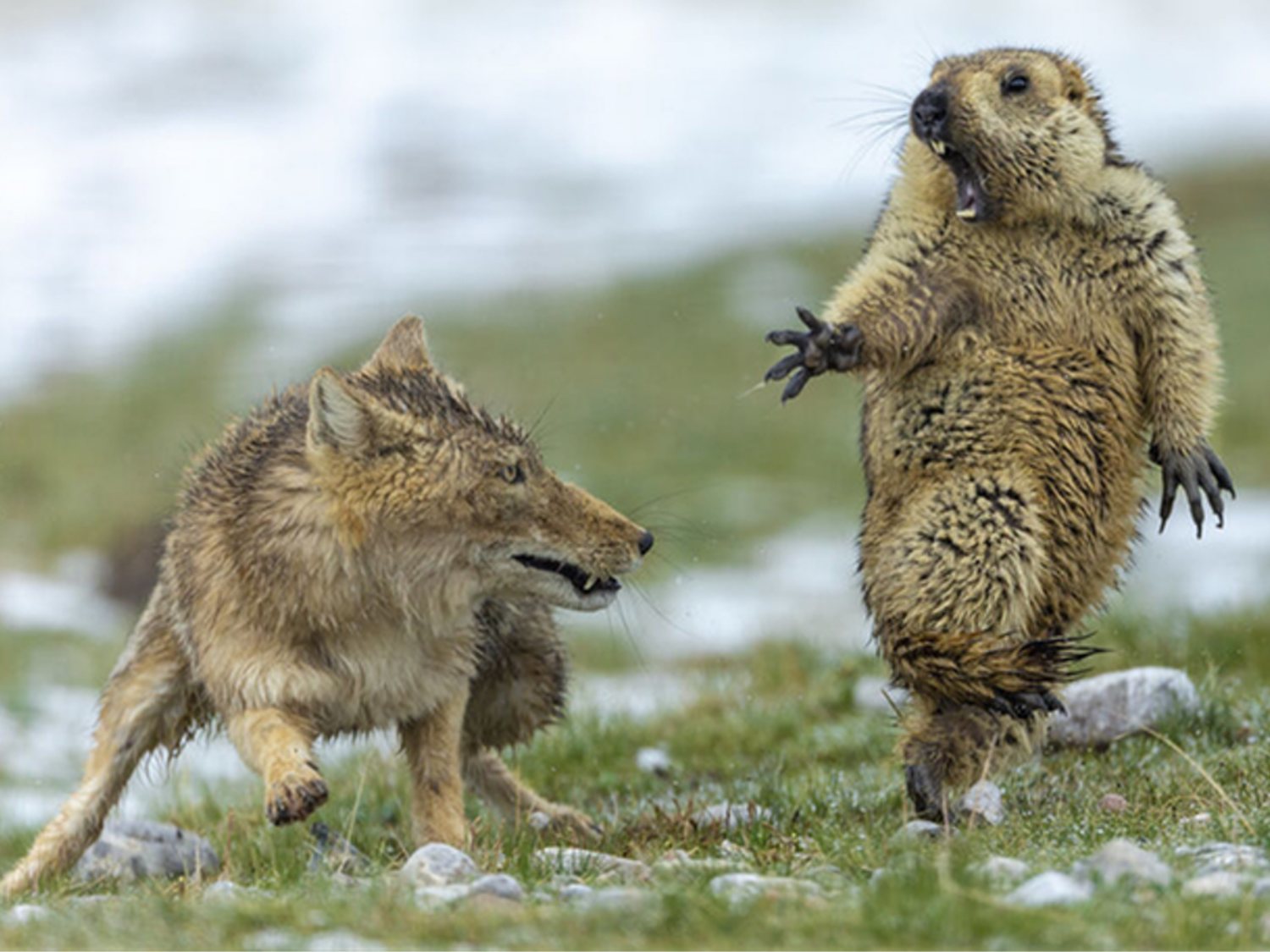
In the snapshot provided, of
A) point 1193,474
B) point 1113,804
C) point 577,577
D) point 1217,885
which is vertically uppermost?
point 1193,474

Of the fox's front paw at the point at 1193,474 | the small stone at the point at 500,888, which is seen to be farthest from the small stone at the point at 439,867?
the fox's front paw at the point at 1193,474

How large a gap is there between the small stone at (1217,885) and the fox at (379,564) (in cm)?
238

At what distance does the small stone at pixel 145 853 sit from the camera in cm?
699

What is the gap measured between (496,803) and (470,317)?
28716 millimetres

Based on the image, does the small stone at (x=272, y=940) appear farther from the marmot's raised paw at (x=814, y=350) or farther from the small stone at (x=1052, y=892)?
the marmot's raised paw at (x=814, y=350)

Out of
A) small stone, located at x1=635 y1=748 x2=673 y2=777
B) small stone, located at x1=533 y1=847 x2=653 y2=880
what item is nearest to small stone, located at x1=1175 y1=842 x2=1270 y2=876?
small stone, located at x1=533 y1=847 x2=653 y2=880

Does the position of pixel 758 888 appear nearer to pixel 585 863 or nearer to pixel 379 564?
pixel 585 863

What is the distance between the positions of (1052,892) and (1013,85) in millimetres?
3479

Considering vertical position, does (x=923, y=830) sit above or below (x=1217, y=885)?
above

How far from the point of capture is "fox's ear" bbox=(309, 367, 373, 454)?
6.14 m

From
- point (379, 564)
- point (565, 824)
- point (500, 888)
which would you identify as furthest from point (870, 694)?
point (500, 888)

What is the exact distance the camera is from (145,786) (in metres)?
9.35

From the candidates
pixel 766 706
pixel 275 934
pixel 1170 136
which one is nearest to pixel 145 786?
pixel 766 706

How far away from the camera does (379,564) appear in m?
6.31
